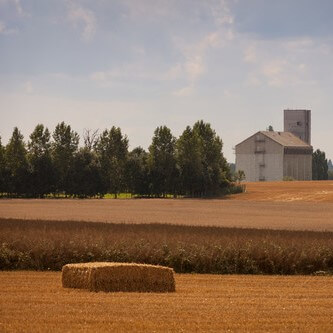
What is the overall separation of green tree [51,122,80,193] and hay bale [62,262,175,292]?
3492 inches

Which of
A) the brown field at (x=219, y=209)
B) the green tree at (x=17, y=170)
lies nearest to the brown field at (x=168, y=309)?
the brown field at (x=219, y=209)

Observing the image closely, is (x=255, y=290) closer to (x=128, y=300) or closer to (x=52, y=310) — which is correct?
(x=128, y=300)

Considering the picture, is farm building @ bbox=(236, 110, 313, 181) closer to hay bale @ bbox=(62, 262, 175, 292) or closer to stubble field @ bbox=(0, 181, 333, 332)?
stubble field @ bbox=(0, 181, 333, 332)

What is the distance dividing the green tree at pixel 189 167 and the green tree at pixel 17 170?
1881cm

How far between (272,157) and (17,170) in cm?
7150

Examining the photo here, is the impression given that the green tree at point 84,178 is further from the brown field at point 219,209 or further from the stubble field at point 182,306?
the stubble field at point 182,306

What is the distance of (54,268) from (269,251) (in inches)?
298

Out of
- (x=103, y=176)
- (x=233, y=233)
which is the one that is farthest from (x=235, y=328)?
(x=103, y=176)

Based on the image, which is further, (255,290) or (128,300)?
(255,290)

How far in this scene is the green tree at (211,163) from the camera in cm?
11750

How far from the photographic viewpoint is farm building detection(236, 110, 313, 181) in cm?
17138

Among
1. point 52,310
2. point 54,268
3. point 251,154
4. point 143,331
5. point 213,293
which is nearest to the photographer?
point 143,331

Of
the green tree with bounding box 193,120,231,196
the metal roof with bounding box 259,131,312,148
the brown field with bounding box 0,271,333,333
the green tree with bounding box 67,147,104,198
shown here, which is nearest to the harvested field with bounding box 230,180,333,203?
the green tree with bounding box 193,120,231,196

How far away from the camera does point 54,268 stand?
30.5 meters
